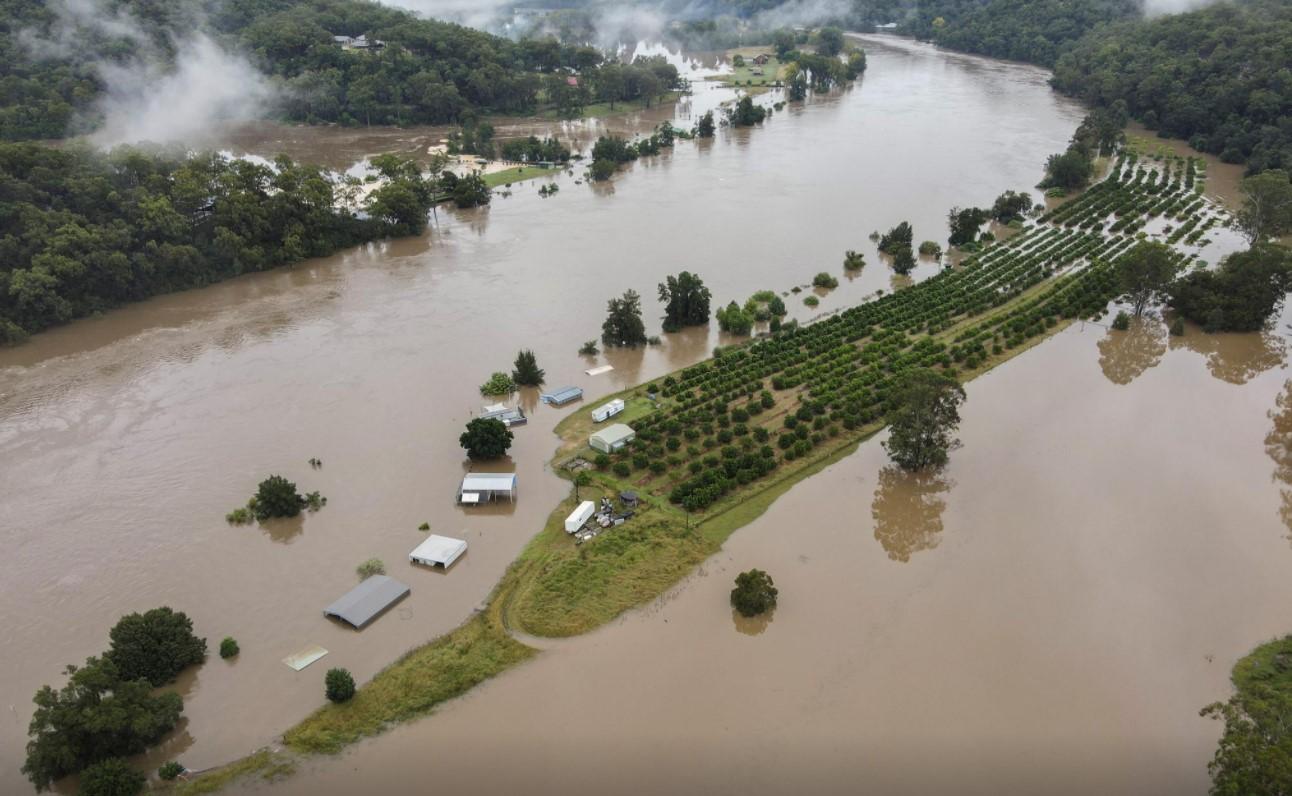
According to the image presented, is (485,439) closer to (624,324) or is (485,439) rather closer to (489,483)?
(489,483)

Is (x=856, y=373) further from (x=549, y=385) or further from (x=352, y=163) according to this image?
(x=352, y=163)

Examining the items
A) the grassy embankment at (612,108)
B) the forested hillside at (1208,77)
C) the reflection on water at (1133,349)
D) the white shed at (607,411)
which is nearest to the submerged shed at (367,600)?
the white shed at (607,411)

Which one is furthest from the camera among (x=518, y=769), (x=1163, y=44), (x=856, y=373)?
(x=1163, y=44)

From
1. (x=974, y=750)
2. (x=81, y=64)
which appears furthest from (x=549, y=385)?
(x=81, y=64)

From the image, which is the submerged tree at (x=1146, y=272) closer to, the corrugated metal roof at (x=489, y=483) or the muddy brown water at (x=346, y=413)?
the muddy brown water at (x=346, y=413)

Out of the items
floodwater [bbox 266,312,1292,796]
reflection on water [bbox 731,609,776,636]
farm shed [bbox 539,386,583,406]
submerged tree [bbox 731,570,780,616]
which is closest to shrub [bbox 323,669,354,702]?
floodwater [bbox 266,312,1292,796]

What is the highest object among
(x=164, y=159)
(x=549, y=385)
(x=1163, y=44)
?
(x=1163, y=44)
